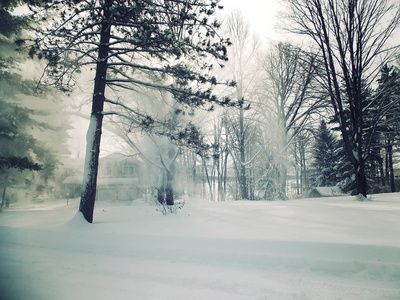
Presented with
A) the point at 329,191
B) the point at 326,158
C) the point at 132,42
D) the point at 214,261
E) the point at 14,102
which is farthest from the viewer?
the point at 326,158

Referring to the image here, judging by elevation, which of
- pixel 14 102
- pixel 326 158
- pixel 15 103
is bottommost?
pixel 326 158

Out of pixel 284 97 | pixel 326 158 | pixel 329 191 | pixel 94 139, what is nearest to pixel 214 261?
pixel 94 139

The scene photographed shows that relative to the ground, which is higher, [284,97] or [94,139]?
[284,97]

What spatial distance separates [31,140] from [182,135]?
14.4 metres

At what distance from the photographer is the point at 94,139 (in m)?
6.04

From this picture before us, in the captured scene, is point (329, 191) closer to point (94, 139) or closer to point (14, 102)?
point (94, 139)

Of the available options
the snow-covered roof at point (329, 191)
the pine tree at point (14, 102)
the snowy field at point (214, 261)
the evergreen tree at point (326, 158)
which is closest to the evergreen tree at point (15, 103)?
the pine tree at point (14, 102)

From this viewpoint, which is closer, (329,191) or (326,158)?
(329,191)

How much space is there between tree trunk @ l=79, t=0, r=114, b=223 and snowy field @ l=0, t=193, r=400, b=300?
1.01 meters

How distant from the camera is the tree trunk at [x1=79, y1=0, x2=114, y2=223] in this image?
5.75 m

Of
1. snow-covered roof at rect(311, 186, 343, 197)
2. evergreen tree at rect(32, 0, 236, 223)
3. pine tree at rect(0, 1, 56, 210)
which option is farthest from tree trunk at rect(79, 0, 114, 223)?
snow-covered roof at rect(311, 186, 343, 197)

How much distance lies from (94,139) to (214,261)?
5.06 m

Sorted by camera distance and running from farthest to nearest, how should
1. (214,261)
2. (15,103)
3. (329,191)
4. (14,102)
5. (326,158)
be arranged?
(326,158), (329,191), (14,102), (15,103), (214,261)

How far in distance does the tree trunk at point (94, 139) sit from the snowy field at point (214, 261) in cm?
101
